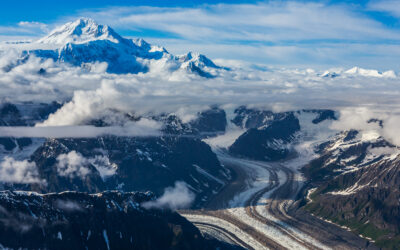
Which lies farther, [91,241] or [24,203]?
[91,241]

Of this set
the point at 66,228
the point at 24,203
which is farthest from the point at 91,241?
the point at 24,203

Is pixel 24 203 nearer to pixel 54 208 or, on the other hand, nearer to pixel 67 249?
pixel 54 208

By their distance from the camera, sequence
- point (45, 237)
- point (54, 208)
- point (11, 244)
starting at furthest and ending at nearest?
point (54, 208) → point (45, 237) → point (11, 244)

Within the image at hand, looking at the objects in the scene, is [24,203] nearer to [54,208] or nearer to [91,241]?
[54,208]

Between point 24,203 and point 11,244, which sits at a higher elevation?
point 24,203

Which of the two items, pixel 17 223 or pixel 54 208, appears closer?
pixel 17 223

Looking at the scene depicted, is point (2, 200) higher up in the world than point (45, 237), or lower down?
Answer: higher up

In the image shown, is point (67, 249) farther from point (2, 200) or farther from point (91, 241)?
point (2, 200)

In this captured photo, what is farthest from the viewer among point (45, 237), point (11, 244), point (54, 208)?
point (54, 208)
